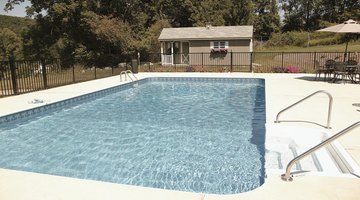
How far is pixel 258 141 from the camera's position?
6398 millimetres

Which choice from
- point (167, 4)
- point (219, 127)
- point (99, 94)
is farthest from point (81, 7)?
point (219, 127)

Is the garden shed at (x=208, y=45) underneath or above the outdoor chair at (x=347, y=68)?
above

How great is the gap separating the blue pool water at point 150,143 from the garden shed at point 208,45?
1250 cm

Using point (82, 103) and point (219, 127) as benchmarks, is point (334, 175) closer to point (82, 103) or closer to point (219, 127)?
point (219, 127)

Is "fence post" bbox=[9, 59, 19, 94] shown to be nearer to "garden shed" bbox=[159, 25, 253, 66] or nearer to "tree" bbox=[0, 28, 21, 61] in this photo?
"garden shed" bbox=[159, 25, 253, 66]

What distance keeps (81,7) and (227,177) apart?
2740 centimetres

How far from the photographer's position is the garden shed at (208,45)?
2288 centimetres

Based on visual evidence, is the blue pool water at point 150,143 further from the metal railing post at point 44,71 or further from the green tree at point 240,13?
the green tree at point 240,13

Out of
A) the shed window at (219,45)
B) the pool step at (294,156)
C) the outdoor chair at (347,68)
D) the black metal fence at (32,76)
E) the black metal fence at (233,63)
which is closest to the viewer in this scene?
the pool step at (294,156)

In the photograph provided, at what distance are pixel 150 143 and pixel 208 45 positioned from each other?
18071 mm

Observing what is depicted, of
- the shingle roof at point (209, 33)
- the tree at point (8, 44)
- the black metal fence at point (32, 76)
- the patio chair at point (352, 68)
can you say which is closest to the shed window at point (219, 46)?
the shingle roof at point (209, 33)

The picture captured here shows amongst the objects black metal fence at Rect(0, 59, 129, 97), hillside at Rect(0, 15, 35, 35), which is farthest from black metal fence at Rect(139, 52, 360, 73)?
hillside at Rect(0, 15, 35, 35)

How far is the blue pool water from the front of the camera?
5.00 m

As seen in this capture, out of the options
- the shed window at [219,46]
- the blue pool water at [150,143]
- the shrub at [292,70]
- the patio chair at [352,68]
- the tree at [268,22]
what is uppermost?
the tree at [268,22]
